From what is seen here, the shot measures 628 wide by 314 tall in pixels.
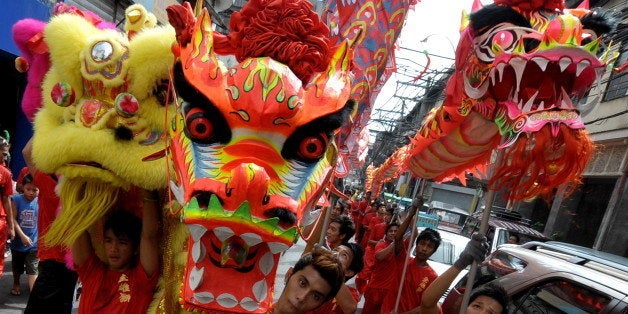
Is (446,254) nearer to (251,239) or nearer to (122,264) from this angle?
(122,264)

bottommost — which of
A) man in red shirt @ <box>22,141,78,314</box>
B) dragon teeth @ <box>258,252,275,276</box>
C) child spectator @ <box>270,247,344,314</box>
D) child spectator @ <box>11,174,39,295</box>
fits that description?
child spectator @ <box>11,174,39,295</box>

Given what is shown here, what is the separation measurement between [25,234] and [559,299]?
5.03 metres

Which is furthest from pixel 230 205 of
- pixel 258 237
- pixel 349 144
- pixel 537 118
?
pixel 349 144

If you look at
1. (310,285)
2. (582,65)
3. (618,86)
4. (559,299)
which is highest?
(618,86)

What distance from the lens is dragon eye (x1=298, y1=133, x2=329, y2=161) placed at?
1.67 meters

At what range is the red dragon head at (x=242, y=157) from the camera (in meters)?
A: 1.43

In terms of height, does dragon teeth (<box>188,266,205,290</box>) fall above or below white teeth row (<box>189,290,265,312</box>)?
above

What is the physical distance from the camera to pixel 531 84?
2270 millimetres

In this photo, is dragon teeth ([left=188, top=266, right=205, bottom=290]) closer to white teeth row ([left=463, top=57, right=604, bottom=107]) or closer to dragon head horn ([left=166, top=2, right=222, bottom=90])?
dragon head horn ([left=166, top=2, right=222, bottom=90])

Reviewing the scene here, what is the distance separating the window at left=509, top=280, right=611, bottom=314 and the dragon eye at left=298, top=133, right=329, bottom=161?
2243mm

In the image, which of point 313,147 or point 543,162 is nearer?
point 313,147

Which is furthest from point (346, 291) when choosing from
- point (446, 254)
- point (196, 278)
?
point (446, 254)

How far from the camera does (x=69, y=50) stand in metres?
1.98

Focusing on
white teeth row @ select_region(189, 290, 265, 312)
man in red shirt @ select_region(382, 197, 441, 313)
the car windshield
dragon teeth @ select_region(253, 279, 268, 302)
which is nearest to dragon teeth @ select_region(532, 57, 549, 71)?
dragon teeth @ select_region(253, 279, 268, 302)
